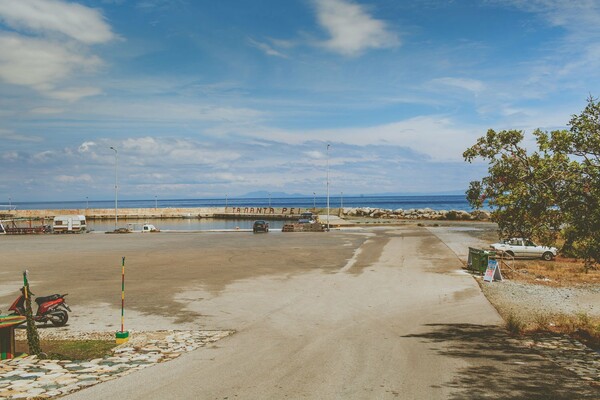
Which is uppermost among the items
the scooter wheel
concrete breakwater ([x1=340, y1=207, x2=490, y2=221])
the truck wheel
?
concrete breakwater ([x1=340, y1=207, x2=490, y2=221])

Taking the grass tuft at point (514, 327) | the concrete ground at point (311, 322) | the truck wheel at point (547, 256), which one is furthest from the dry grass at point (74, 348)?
the truck wheel at point (547, 256)

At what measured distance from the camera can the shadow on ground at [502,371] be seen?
9.66 metres

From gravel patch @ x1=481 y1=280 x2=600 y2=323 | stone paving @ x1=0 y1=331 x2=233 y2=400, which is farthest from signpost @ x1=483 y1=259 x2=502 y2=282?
stone paving @ x1=0 y1=331 x2=233 y2=400

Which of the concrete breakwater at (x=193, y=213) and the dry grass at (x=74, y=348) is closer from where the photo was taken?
the dry grass at (x=74, y=348)

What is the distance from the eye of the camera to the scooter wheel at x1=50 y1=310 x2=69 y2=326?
16.2 metres

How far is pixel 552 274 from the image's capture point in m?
29.2

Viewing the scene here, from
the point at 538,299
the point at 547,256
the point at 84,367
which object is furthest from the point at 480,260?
the point at 84,367

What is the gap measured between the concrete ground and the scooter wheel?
2.22ft

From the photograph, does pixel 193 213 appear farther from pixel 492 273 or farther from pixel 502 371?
pixel 502 371

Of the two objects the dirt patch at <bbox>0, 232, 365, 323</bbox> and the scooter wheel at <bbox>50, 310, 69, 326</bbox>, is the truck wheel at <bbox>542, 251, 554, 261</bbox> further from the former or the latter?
the scooter wheel at <bbox>50, 310, 69, 326</bbox>

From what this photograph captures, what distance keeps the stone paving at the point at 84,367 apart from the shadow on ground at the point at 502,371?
706 centimetres

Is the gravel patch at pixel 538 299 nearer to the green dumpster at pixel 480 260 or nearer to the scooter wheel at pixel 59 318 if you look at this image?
the green dumpster at pixel 480 260

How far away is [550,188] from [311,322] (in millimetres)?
8986

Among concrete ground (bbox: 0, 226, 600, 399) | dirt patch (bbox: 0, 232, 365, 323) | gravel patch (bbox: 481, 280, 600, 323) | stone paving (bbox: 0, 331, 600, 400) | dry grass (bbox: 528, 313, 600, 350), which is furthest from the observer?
dirt patch (bbox: 0, 232, 365, 323)
